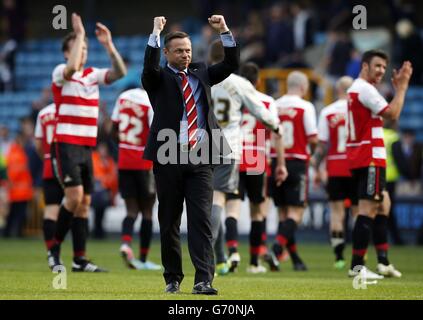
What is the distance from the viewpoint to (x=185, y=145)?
9742 mm

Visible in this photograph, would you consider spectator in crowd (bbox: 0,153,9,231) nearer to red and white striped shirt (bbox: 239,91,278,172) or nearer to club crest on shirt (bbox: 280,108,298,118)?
club crest on shirt (bbox: 280,108,298,118)

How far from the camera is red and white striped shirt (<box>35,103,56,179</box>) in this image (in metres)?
14.3

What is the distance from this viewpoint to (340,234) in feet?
51.9

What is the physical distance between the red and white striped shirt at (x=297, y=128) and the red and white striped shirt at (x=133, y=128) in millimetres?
1785

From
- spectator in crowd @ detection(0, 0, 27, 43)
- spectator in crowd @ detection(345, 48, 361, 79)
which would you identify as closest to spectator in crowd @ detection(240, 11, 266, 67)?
spectator in crowd @ detection(345, 48, 361, 79)

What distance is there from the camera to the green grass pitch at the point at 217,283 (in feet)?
32.3

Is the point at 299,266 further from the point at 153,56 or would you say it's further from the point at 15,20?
the point at 15,20

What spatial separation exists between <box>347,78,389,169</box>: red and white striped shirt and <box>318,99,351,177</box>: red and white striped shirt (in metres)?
3.02

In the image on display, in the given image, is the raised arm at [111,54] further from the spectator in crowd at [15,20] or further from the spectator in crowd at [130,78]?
the spectator in crowd at [15,20]

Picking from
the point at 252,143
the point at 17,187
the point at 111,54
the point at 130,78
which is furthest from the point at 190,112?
the point at 130,78

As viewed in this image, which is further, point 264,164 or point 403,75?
point 264,164
